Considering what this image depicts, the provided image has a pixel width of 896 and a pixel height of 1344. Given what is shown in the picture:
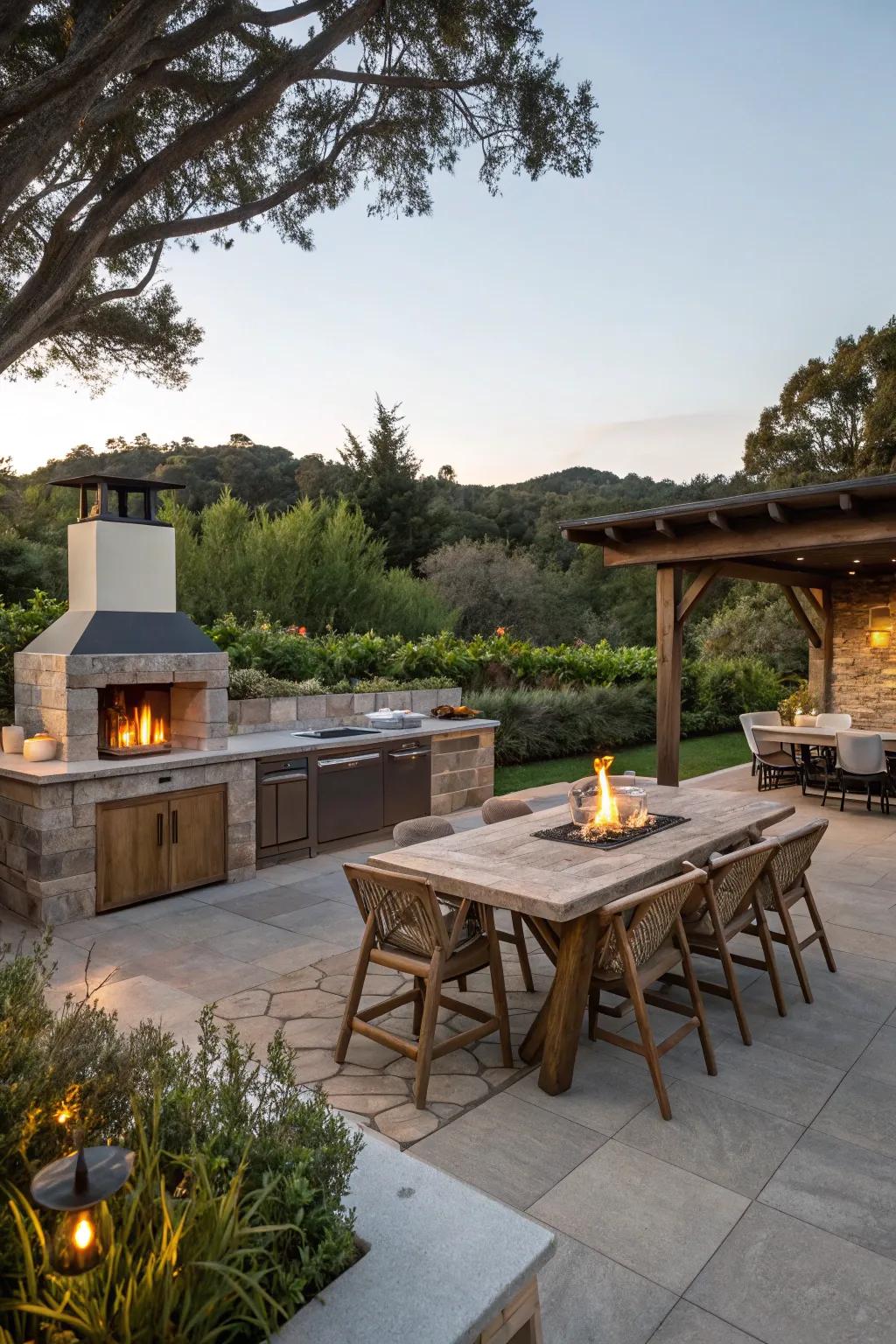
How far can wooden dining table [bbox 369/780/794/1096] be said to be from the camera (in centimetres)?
303

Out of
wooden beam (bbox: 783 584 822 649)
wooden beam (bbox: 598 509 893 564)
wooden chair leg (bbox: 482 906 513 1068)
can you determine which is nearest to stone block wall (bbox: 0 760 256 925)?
wooden chair leg (bbox: 482 906 513 1068)

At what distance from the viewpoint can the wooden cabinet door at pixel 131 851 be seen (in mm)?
5172

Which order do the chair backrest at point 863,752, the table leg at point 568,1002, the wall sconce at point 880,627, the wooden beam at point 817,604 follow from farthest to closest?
1. the wooden beam at point 817,604
2. the wall sconce at point 880,627
3. the chair backrest at point 863,752
4. the table leg at point 568,1002

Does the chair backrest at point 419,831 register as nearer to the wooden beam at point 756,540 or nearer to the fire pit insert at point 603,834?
the fire pit insert at point 603,834

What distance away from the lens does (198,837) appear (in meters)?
5.70

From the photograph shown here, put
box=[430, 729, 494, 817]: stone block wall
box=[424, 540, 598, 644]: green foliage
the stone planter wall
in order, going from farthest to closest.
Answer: box=[424, 540, 598, 644]: green foliage
box=[430, 729, 494, 817]: stone block wall
the stone planter wall

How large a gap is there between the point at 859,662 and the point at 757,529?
550 cm

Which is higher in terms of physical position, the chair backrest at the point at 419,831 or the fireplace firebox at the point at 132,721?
the fireplace firebox at the point at 132,721

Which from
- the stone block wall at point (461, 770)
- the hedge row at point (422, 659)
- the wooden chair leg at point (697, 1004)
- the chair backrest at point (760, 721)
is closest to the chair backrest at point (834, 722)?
the chair backrest at point (760, 721)

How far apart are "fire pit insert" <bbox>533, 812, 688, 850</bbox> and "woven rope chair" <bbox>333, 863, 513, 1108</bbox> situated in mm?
620

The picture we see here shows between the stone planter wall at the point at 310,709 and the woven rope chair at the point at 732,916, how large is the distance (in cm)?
401

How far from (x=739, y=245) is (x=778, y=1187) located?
11.2 m

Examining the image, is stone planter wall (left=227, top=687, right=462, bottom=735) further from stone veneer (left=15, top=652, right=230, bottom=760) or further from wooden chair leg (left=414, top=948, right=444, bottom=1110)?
wooden chair leg (left=414, top=948, right=444, bottom=1110)

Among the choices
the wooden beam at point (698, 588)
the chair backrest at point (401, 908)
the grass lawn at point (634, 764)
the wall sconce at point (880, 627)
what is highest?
the wooden beam at point (698, 588)
